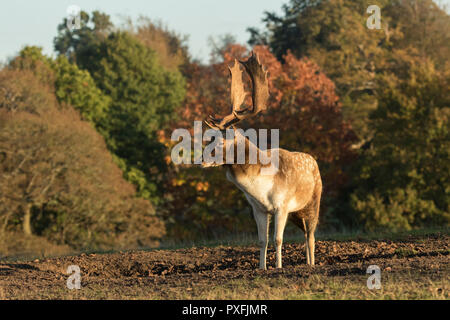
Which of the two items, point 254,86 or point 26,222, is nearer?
point 254,86

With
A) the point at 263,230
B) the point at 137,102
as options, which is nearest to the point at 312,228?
the point at 263,230

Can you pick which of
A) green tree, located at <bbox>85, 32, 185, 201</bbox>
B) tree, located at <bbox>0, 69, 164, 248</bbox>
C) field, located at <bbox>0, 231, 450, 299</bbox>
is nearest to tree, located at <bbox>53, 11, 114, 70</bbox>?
green tree, located at <bbox>85, 32, 185, 201</bbox>

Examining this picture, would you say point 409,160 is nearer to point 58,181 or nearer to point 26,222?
point 58,181

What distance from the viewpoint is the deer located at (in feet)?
37.0

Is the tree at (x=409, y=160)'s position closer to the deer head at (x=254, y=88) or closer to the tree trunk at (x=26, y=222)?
the tree trunk at (x=26, y=222)

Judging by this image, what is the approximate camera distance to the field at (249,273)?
29.2 feet

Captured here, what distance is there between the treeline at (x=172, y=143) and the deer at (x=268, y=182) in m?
19.2

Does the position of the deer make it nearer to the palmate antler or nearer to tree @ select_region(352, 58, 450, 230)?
the palmate antler

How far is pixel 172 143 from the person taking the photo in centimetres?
3916

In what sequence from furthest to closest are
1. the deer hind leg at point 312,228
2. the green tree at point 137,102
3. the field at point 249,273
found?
the green tree at point 137,102, the deer hind leg at point 312,228, the field at point 249,273

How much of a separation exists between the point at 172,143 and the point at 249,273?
2867cm

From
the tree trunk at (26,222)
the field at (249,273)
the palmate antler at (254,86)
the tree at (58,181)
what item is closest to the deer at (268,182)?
the palmate antler at (254,86)

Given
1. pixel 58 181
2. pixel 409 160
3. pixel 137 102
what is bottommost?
pixel 58 181

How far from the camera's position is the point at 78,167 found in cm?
3588
